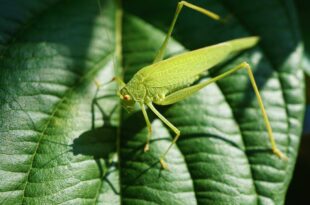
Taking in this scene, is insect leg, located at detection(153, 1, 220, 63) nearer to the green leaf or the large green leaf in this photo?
the large green leaf

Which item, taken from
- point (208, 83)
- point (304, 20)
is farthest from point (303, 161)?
point (304, 20)

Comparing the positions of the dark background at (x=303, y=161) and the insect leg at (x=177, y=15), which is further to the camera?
the dark background at (x=303, y=161)

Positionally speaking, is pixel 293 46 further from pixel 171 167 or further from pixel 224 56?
pixel 171 167

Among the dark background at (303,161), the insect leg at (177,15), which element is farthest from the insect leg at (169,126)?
the dark background at (303,161)

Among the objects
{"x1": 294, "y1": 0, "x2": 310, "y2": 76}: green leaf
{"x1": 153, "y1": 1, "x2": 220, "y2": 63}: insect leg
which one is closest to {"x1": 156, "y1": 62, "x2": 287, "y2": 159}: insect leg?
{"x1": 153, "y1": 1, "x2": 220, "y2": 63}: insect leg

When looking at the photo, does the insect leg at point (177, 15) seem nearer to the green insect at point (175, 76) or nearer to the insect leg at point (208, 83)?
the green insect at point (175, 76)

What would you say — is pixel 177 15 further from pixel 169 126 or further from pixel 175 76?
pixel 169 126
